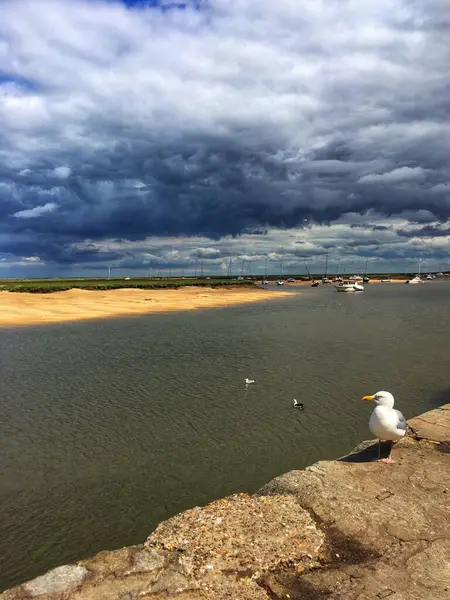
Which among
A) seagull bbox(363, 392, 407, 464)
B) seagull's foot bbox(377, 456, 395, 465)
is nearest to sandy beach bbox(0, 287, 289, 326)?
seagull bbox(363, 392, 407, 464)

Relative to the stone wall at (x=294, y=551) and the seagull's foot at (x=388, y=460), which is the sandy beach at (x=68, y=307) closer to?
the seagull's foot at (x=388, y=460)

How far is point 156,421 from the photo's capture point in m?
16.7

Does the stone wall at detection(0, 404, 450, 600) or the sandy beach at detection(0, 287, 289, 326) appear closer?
the stone wall at detection(0, 404, 450, 600)

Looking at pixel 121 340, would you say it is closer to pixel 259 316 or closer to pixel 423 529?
pixel 259 316

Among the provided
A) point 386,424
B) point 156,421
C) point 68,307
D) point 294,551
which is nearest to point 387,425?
point 386,424

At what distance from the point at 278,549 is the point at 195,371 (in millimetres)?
18189

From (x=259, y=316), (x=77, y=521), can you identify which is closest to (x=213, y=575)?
(x=77, y=521)

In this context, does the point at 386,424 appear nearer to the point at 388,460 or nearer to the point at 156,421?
the point at 388,460

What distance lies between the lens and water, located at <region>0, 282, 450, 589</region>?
34.2 ft

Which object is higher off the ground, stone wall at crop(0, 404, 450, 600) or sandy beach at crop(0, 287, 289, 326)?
sandy beach at crop(0, 287, 289, 326)

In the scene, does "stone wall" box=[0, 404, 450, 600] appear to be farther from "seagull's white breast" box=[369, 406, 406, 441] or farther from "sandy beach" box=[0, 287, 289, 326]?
"sandy beach" box=[0, 287, 289, 326]

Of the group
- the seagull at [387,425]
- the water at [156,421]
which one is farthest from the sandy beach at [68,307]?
the seagull at [387,425]

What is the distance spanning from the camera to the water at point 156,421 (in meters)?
10.4

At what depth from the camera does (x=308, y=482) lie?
8930mm
